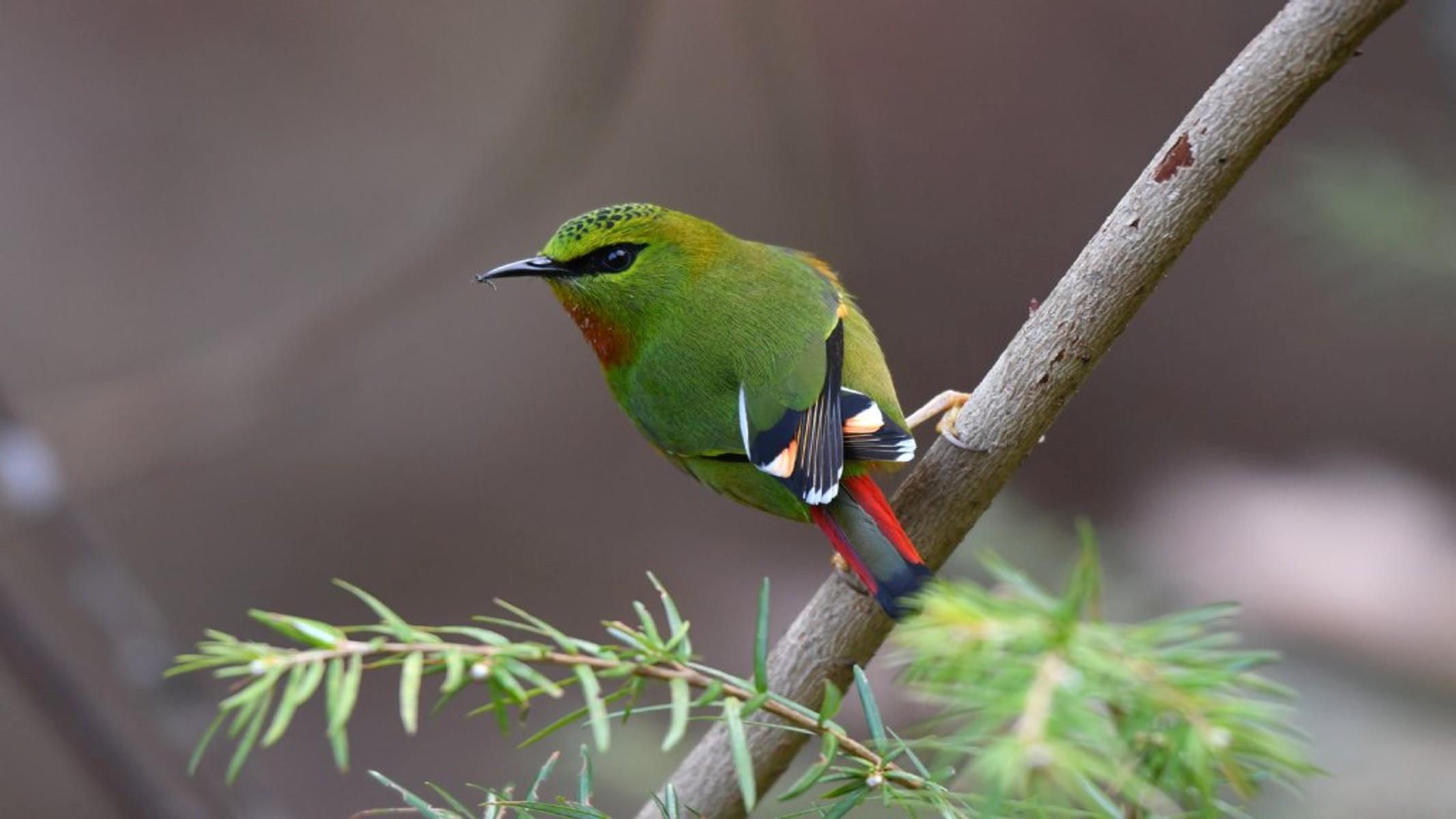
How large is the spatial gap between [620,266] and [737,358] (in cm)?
25

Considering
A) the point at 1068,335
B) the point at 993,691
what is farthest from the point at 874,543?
the point at 993,691

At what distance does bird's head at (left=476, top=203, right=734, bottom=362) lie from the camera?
6.09 ft

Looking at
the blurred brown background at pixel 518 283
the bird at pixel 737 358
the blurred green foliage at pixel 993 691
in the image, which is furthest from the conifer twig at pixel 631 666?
the blurred brown background at pixel 518 283

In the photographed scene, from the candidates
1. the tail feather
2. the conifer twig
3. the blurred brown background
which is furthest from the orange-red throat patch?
the blurred brown background

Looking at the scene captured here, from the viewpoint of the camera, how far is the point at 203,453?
341 centimetres

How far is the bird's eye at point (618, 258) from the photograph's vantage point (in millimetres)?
1883

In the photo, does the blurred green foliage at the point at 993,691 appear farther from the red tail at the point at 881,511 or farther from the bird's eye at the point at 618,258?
the bird's eye at the point at 618,258

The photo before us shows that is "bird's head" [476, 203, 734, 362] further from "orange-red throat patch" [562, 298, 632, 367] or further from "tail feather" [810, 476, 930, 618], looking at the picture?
"tail feather" [810, 476, 930, 618]

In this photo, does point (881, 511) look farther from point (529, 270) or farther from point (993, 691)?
point (993, 691)

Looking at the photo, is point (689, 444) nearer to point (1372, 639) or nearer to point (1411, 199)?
point (1411, 199)

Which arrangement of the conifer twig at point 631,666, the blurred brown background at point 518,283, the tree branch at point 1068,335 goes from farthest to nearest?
the blurred brown background at point 518,283
the tree branch at point 1068,335
the conifer twig at point 631,666

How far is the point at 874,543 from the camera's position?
1326 mm

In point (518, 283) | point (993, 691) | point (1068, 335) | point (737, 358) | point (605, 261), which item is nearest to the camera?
point (993, 691)

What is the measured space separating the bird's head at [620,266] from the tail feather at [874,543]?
1.58ft
